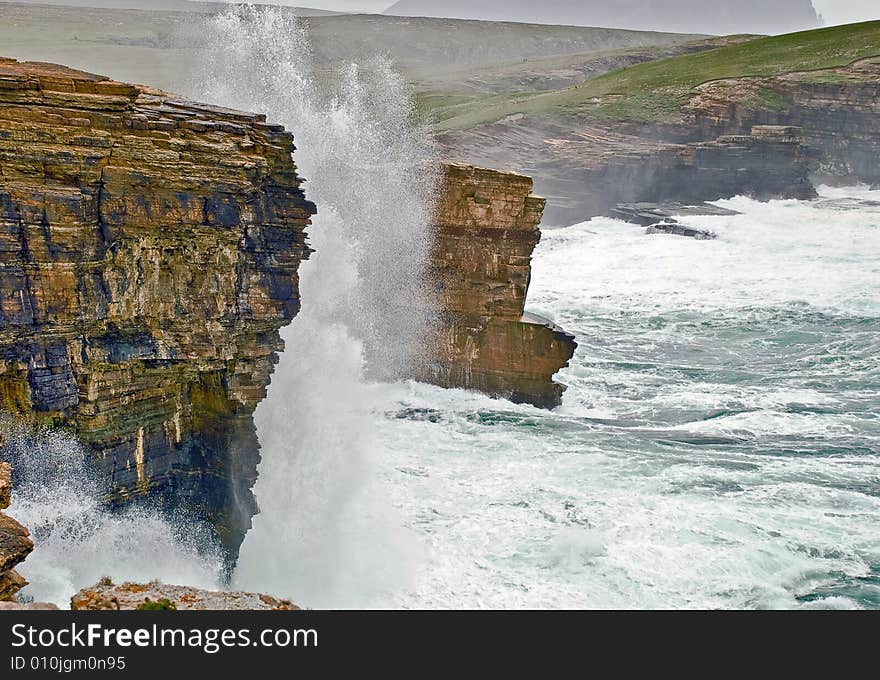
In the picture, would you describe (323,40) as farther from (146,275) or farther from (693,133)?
(146,275)

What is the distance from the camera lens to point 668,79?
288ft

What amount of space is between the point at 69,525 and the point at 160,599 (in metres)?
5.32

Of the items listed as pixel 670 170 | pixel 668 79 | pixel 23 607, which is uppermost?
pixel 668 79

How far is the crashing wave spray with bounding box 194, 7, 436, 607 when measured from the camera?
1853cm

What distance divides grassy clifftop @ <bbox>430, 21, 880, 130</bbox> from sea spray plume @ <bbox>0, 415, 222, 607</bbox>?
61.9 metres

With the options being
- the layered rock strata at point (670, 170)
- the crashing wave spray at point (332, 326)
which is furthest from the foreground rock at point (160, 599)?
the layered rock strata at point (670, 170)

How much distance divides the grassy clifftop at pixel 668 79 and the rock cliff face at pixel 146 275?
5992cm

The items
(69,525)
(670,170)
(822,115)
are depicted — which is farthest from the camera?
(822,115)

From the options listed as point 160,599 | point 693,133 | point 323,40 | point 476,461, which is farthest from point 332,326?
point 323,40

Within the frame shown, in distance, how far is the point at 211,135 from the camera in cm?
1611

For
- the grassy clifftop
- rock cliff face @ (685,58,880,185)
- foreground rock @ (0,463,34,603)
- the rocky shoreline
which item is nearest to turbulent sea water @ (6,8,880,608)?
the rocky shoreline

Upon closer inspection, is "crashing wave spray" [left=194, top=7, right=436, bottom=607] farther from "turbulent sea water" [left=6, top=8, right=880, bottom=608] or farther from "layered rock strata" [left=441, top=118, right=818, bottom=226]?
"layered rock strata" [left=441, top=118, right=818, bottom=226]

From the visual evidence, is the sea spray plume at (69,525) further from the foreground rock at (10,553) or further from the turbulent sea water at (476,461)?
the foreground rock at (10,553)
